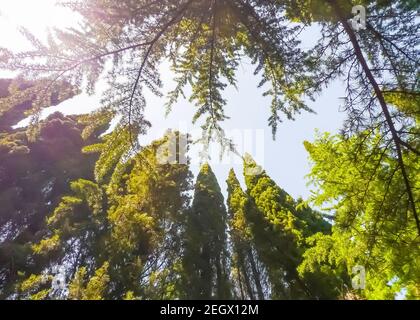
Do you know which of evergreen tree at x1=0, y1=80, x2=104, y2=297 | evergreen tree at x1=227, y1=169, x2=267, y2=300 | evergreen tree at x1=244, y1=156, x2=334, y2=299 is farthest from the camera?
evergreen tree at x1=227, y1=169, x2=267, y2=300

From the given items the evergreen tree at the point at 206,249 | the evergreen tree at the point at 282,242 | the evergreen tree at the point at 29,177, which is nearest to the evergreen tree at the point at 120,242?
the evergreen tree at the point at 206,249

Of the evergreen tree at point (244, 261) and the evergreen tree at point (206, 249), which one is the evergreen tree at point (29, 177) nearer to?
the evergreen tree at point (206, 249)

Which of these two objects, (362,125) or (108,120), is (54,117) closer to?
(108,120)

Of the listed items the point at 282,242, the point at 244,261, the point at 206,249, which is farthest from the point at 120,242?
the point at 244,261

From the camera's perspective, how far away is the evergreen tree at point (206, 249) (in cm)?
1520

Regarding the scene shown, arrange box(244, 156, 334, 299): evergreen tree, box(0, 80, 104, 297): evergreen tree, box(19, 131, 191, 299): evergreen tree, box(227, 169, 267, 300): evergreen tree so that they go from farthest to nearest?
box(227, 169, 267, 300): evergreen tree < box(244, 156, 334, 299): evergreen tree < box(0, 80, 104, 297): evergreen tree < box(19, 131, 191, 299): evergreen tree

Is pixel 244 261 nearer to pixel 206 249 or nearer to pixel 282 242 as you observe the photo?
pixel 206 249

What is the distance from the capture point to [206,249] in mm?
18047

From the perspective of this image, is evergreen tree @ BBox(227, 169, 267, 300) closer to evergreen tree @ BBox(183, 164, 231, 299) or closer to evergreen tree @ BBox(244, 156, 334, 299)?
evergreen tree @ BBox(244, 156, 334, 299)

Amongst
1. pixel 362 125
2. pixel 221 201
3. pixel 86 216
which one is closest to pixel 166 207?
pixel 86 216

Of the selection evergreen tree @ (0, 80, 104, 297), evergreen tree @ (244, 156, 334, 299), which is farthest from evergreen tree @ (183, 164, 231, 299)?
evergreen tree @ (0, 80, 104, 297)

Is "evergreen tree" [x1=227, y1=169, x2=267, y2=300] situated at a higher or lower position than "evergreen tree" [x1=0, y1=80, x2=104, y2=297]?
lower

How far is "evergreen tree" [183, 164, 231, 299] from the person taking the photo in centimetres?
1520

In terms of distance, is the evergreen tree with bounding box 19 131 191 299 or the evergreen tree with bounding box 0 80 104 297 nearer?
the evergreen tree with bounding box 19 131 191 299
